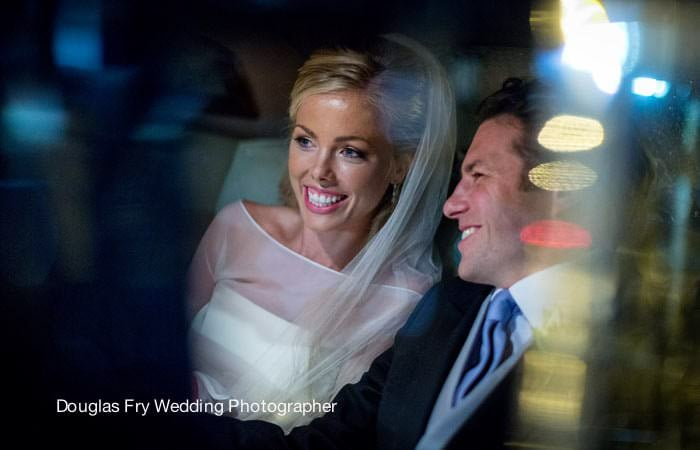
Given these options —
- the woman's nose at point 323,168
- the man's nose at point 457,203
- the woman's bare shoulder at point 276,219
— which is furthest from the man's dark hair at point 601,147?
the woman's bare shoulder at point 276,219

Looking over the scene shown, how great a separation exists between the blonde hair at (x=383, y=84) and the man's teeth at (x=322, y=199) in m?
0.10

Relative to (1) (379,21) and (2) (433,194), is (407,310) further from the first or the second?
(1) (379,21)

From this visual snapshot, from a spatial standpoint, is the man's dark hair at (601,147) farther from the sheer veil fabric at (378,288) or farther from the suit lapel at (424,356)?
the suit lapel at (424,356)

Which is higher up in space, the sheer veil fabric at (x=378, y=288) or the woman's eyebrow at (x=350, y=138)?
the woman's eyebrow at (x=350, y=138)

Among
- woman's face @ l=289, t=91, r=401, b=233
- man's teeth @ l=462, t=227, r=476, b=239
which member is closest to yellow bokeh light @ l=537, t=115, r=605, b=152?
man's teeth @ l=462, t=227, r=476, b=239

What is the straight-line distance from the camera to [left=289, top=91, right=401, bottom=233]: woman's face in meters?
1.74

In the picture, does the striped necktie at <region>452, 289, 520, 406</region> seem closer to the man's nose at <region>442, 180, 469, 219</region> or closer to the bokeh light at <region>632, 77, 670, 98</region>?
the man's nose at <region>442, 180, 469, 219</region>

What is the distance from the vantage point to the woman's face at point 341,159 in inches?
68.3

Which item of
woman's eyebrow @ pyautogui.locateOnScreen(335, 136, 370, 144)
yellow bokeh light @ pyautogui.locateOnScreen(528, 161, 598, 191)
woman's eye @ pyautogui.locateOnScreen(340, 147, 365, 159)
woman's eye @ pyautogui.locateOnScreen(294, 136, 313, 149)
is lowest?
yellow bokeh light @ pyautogui.locateOnScreen(528, 161, 598, 191)

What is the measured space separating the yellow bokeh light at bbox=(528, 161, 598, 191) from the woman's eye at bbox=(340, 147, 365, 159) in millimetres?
386

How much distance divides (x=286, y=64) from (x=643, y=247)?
93 cm

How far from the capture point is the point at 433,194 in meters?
1.77

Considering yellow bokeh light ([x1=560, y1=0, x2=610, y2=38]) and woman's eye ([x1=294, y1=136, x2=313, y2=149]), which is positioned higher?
yellow bokeh light ([x1=560, y1=0, x2=610, y2=38])

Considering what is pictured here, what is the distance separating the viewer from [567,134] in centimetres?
175
